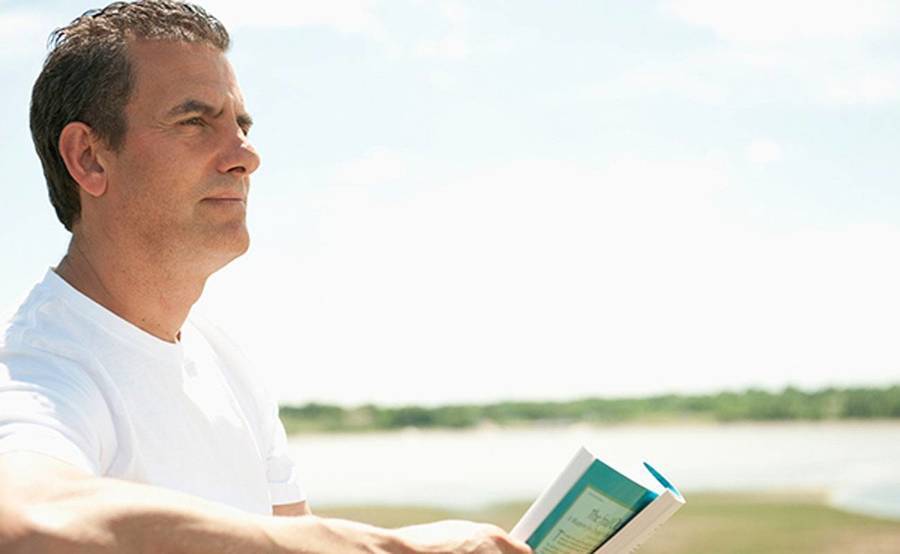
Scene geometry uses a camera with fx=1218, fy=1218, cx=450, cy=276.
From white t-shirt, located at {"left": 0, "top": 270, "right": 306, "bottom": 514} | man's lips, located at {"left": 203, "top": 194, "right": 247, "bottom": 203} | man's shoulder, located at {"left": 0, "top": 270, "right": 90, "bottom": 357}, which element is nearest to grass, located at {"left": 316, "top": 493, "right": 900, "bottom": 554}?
white t-shirt, located at {"left": 0, "top": 270, "right": 306, "bottom": 514}

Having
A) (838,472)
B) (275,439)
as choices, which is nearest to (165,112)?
(275,439)

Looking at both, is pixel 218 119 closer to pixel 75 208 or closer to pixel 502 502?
pixel 75 208

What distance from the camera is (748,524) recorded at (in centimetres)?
1472

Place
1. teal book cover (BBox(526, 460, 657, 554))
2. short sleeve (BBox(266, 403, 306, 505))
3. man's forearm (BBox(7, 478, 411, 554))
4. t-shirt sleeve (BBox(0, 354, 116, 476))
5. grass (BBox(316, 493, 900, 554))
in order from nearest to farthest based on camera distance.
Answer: man's forearm (BBox(7, 478, 411, 554))
t-shirt sleeve (BBox(0, 354, 116, 476))
teal book cover (BBox(526, 460, 657, 554))
short sleeve (BBox(266, 403, 306, 505))
grass (BBox(316, 493, 900, 554))

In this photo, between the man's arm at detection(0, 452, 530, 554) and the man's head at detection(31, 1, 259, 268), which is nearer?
the man's arm at detection(0, 452, 530, 554)

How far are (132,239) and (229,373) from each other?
36 centimetres

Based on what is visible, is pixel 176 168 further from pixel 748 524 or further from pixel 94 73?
pixel 748 524

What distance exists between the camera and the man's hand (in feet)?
4.85

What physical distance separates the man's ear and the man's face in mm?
27

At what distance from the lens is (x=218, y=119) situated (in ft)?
6.39

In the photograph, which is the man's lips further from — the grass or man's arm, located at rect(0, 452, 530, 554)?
the grass

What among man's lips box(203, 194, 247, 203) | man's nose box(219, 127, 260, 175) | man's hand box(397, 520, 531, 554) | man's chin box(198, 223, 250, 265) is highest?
man's nose box(219, 127, 260, 175)

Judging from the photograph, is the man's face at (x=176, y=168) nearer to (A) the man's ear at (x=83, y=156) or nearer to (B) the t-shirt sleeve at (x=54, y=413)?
(A) the man's ear at (x=83, y=156)

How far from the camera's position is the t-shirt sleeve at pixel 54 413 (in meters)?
1.43
